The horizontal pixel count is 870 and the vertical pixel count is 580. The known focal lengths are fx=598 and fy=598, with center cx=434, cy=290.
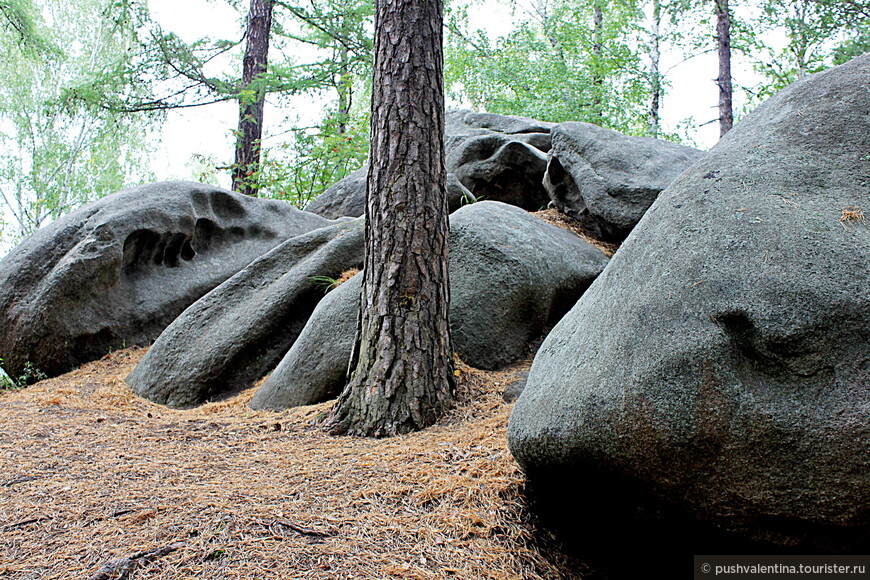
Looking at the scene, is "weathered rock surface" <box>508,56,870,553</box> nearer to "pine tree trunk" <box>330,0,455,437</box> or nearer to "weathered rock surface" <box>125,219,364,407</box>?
"pine tree trunk" <box>330,0,455,437</box>

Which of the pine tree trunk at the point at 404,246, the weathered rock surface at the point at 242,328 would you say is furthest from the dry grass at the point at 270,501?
the weathered rock surface at the point at 242,328

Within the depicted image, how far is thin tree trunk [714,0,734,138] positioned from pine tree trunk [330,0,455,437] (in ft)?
29.3

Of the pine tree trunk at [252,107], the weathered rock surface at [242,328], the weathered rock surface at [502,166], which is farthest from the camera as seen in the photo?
the pine tree trunk at [252,107]

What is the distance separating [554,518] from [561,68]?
44.7 ft

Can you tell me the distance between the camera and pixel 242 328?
616cm

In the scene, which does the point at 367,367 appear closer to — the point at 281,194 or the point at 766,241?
the point at 766,241

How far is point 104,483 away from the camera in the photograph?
10.3ft

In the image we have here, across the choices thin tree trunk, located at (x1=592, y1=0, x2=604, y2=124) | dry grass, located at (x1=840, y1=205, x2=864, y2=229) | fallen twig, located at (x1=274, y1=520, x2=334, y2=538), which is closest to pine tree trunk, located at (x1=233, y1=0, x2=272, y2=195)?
thin tree trunk, located at (x1=592, y1=0, x2=604, y2=124)

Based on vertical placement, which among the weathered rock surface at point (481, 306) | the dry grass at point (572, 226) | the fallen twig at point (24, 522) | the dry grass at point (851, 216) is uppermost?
the dry grass at point (851, 216)

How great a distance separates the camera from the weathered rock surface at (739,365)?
82.7 inches

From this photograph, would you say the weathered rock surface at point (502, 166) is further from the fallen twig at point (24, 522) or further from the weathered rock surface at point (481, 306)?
the fallen twig at point (24, 522)

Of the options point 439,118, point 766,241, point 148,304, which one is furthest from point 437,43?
point 148,304

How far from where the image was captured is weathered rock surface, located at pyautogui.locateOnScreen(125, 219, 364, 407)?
591cm

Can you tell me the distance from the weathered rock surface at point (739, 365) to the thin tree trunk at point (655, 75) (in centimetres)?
1319
